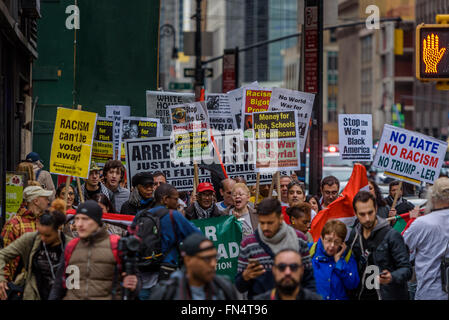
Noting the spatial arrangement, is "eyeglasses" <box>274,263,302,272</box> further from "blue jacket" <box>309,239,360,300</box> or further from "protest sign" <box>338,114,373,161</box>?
"protest sign" <box>338,114,373,161</box>

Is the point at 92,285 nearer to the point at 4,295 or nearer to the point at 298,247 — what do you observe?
the point at 4,295

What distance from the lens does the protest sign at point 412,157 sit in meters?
10.9

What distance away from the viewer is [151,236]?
7840 mm

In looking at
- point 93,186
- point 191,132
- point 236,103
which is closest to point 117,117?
point 236,103

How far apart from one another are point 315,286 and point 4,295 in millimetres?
2429

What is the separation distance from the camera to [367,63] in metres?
112

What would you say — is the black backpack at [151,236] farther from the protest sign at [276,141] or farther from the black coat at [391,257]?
the protest sign at [276,141]

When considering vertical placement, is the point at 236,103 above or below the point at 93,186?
above

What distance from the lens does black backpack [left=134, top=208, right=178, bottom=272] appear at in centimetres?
793

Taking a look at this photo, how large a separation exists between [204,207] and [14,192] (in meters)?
2.09

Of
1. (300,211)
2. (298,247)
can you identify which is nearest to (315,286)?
(298,247)

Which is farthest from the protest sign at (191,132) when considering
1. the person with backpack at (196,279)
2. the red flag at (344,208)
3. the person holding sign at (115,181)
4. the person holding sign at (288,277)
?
the person with backpack at (196,279)

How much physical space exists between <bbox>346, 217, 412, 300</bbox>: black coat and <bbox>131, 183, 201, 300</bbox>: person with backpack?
1660 millimetres

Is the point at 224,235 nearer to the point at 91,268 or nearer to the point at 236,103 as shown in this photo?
the point at 91,268
